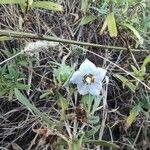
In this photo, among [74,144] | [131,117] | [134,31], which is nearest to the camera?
[74,144]

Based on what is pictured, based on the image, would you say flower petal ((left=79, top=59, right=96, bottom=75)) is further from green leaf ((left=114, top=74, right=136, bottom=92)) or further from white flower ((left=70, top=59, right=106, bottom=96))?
green leaf ((left=114, top=74, right=136, bottom=92))

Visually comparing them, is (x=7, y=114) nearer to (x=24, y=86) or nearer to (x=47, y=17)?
(x=24, y=86)

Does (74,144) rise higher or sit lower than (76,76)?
lower

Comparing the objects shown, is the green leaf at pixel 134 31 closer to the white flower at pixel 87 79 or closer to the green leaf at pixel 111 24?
the green leaf at pixel 111 24

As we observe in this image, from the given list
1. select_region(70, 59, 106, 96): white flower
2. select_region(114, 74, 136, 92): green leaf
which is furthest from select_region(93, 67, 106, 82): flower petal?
select_region(114, 74, 136, 92): green leaf

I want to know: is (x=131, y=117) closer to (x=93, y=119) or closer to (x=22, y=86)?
(x=93, y=119)

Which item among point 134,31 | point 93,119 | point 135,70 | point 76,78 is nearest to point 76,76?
point 76,78

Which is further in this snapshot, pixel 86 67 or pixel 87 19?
pixel 87 19

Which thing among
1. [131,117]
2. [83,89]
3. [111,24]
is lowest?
[131,117]
